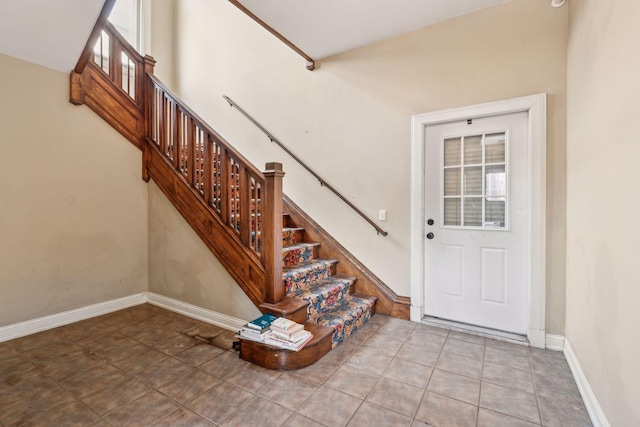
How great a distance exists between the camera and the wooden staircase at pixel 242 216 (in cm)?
246

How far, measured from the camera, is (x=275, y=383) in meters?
1.98

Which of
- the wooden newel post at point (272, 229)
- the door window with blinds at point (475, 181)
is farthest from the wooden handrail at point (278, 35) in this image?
the door window with blinds at point (475, 181)

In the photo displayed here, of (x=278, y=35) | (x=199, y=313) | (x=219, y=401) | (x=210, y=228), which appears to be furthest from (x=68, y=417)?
(x=278, y=35)

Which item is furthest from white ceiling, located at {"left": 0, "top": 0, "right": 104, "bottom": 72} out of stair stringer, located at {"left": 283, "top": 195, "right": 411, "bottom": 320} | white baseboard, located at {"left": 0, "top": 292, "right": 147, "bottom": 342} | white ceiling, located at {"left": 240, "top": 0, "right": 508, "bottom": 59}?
stair stringer, located at {"left": 283, "top": 195, "right": 411, "bottom": 320}

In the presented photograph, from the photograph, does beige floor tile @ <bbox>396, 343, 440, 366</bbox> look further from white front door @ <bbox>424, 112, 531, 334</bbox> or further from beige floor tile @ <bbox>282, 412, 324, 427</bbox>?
beige floor tile @ <bbox>282, 412, 324, 427</bbox>

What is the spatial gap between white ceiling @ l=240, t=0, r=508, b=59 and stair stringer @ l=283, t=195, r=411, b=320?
1865 millimetres

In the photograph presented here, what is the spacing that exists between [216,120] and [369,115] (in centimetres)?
258

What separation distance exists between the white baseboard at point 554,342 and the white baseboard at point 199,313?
2543 millimetres

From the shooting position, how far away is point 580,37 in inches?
82.7

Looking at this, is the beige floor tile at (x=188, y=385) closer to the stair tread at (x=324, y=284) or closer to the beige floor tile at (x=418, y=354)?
the stair tread at (x=324, y=284)

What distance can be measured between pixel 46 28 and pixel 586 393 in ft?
15.2

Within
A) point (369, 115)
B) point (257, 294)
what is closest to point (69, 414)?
point (257, 294)

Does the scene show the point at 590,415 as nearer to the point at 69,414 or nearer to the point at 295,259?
the point at 295,259

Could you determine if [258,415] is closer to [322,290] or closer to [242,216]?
[322,290]
